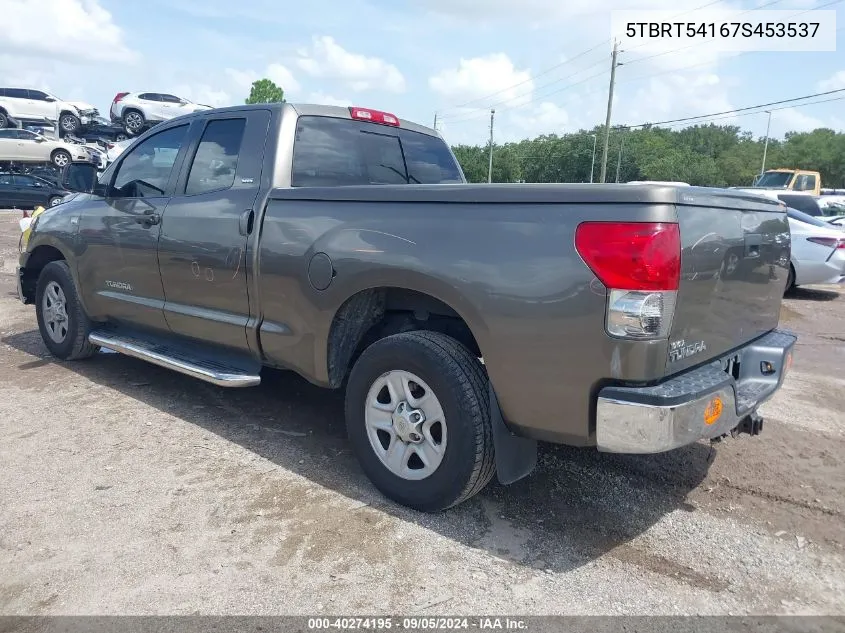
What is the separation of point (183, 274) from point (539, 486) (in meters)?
2.58

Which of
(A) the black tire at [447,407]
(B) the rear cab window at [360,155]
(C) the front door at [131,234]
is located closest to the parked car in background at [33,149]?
(C) the front door at [131,234]

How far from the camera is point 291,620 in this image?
8.18 ft

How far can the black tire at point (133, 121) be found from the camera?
2362cm

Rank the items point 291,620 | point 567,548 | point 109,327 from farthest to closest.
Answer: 1. point 109,327
2. point 567,548
3. point 291,620

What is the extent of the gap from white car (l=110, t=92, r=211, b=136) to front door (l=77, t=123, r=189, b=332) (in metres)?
19.9

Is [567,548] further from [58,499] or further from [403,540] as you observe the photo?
[58,499]

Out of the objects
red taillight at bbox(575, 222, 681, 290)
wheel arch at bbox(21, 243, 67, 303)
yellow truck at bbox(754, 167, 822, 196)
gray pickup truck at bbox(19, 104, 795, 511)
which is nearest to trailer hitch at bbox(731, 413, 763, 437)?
gray pickup truck at bbox(19, 104, 795, 511)

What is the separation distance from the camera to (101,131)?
26.6m

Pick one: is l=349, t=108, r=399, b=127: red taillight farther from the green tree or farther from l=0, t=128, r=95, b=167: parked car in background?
the green tree

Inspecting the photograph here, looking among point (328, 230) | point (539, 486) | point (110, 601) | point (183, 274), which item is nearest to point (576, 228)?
point (328, 230)

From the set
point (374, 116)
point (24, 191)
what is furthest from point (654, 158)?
point (374, 116)

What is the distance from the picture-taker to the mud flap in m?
2.98

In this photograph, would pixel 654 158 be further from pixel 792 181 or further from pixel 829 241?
pixel 829 241

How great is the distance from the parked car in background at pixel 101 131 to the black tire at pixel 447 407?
79.9 feet
